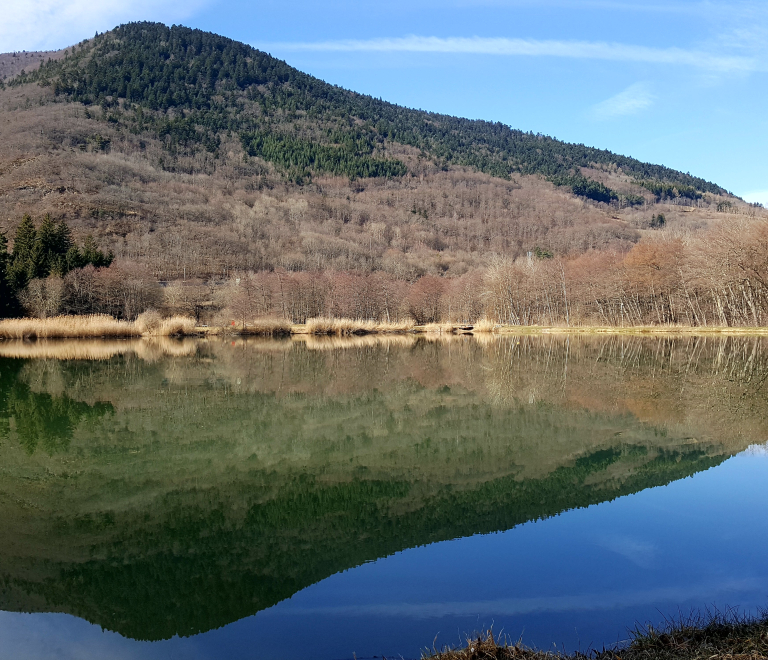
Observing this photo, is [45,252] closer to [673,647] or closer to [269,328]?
[269,328]

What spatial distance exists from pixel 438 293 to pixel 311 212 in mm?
77484

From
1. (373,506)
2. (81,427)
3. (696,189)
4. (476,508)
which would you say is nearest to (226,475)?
(373,506)

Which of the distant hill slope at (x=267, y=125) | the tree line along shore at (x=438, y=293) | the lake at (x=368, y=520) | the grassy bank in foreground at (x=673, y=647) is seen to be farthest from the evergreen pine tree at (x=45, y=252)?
the distant hill slope at (x=267, y=125)

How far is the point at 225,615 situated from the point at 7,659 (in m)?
1.67

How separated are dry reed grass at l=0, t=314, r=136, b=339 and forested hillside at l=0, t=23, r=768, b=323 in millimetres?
2521

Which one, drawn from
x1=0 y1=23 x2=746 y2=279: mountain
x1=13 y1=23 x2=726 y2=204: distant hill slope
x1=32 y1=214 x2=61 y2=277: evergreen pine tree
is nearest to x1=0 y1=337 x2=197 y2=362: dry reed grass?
x1=32 y1=214 x2=61 y2=277: evergreen pine tree

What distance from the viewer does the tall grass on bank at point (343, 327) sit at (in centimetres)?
5203

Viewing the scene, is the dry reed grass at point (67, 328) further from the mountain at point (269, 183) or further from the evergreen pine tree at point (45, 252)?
the mountain at point (269, 183)

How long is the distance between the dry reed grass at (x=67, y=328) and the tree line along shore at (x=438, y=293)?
276 millimetres

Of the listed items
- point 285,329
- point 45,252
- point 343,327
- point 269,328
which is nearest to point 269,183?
point 45,252

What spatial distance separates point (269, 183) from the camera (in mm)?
149375

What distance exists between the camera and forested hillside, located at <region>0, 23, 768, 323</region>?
55.2 m

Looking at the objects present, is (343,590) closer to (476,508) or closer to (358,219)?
(476,508)

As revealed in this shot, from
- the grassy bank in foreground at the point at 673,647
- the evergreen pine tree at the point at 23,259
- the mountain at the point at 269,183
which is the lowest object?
the grassy bank in foreground at the point at 673,647
